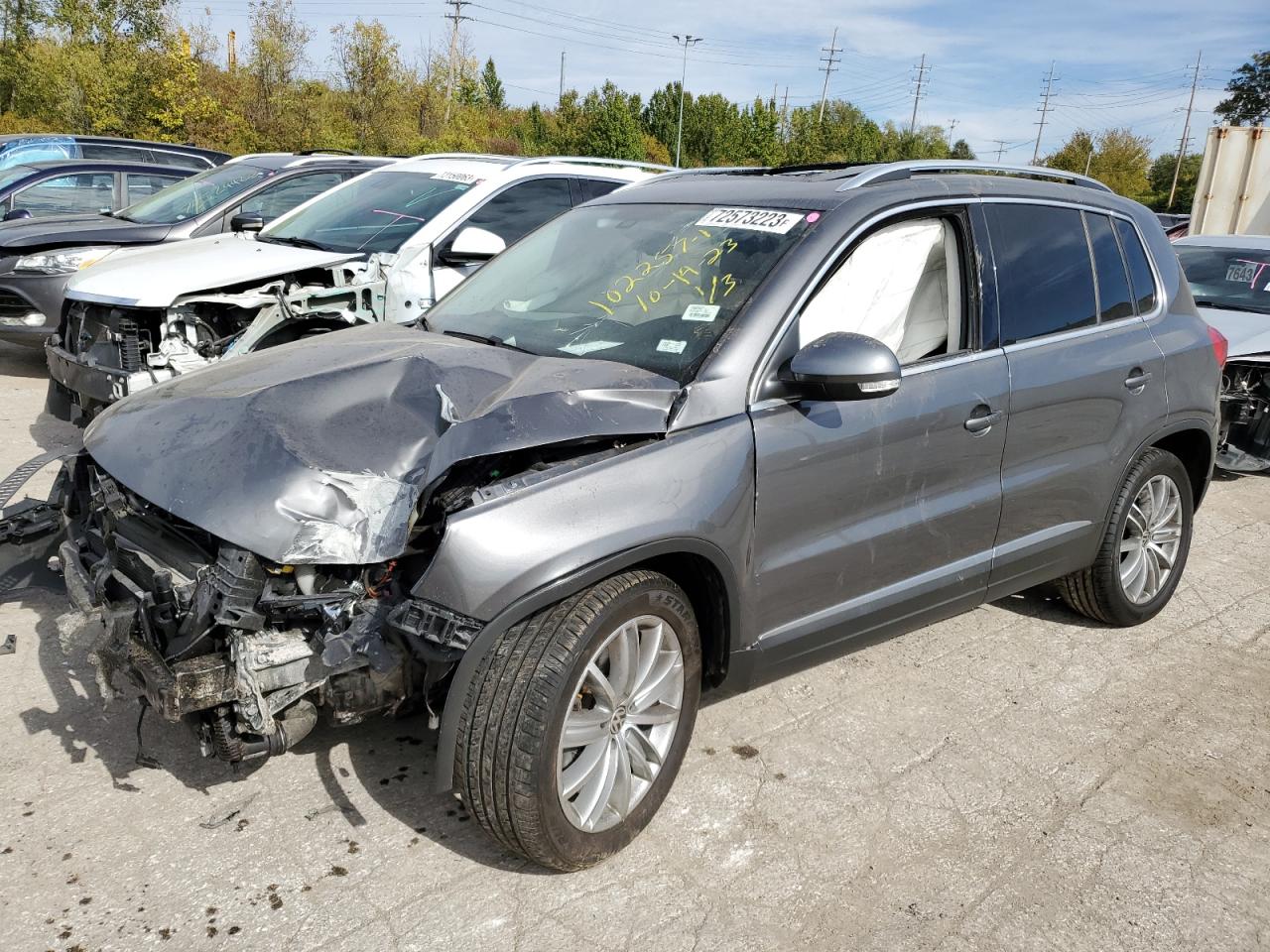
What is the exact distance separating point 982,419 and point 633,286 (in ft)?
4.26

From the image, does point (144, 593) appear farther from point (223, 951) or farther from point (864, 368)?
point (864, 368)

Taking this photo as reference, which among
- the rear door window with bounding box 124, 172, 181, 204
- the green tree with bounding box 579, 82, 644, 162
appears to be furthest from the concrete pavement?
the green tree with bounding box 579, 82, 644, 162

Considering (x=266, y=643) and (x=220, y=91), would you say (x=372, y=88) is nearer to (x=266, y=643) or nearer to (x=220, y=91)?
(x=220, y=91)

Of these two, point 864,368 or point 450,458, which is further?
point 864,368

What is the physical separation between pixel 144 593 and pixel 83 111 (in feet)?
104

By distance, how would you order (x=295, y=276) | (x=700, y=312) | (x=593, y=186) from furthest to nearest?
1. (x=593, y=186)
2. (x=295, y=276)
3. (x=700, y=312)

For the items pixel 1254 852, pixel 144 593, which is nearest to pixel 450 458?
pixel 144 593

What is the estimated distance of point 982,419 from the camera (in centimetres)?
364

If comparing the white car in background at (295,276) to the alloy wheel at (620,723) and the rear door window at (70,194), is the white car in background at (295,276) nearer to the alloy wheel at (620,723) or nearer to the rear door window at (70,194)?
the alloy wheel at (620,723)

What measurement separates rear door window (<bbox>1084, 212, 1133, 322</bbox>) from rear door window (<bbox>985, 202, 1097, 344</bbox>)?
0.20ft

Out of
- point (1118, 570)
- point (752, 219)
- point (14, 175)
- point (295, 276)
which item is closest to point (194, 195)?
point (14, 175)

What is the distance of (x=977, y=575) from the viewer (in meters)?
3.86

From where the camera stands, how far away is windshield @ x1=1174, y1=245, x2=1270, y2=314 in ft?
26.2

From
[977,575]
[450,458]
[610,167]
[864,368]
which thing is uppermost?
[610,167]
